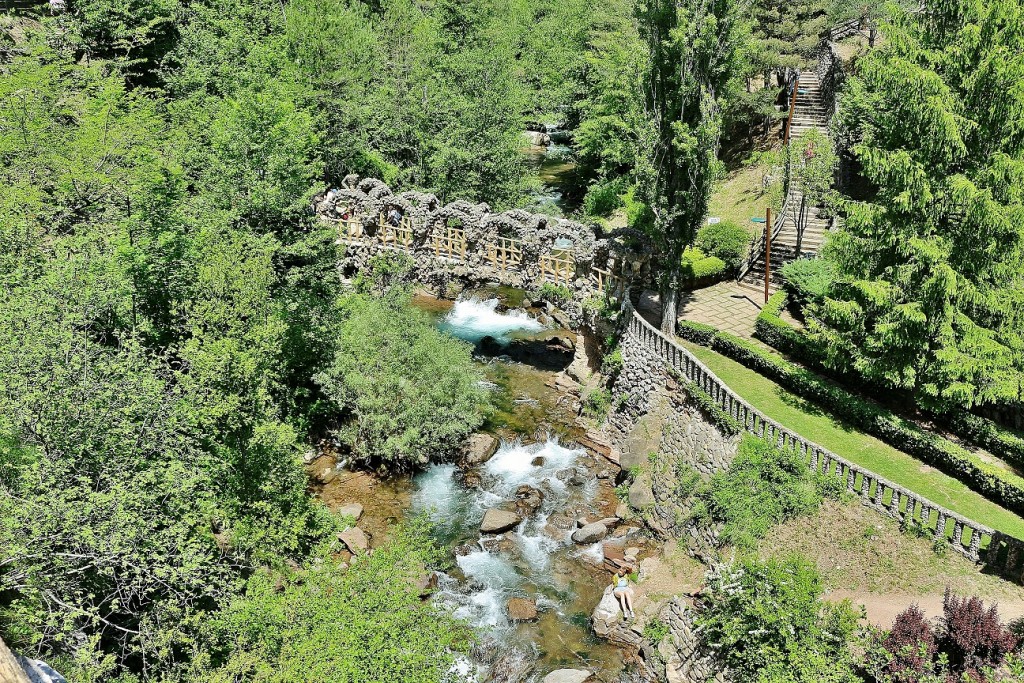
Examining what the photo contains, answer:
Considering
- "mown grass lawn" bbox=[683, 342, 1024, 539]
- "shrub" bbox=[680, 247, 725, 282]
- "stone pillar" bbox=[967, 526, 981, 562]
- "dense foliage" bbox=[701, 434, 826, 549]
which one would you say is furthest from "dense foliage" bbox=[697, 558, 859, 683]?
"shrub" bbox=[680, 247, 725, 282]

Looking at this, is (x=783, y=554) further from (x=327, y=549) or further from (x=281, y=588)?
(x=281, y=588)

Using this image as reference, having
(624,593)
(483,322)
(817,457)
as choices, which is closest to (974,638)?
(817,457)

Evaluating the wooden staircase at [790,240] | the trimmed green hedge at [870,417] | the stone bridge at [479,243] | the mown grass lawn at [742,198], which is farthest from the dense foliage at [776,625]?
the mown grass lawn at [742,198]

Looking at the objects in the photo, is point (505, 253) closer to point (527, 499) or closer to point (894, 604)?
point (527, 499)

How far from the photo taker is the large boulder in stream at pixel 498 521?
3102 centimetres

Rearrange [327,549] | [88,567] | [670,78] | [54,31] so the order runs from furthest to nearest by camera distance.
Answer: [54,31] < [670,78] < [327,549] < [88,567]

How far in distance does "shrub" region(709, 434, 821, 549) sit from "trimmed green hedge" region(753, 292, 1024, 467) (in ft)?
19.1

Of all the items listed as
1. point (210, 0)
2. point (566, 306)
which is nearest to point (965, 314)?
point (566, 306)

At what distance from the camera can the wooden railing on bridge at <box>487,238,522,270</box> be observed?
44.1 metres

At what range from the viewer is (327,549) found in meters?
25.3

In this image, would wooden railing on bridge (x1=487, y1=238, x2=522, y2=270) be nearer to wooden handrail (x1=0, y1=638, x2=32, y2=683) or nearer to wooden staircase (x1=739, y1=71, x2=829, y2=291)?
wooden staircase (x1=739, y1=71, x2=829, y2=291)

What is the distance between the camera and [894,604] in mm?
22844

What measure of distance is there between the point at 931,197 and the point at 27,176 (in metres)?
35.6

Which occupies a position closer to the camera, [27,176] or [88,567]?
[88,567]
